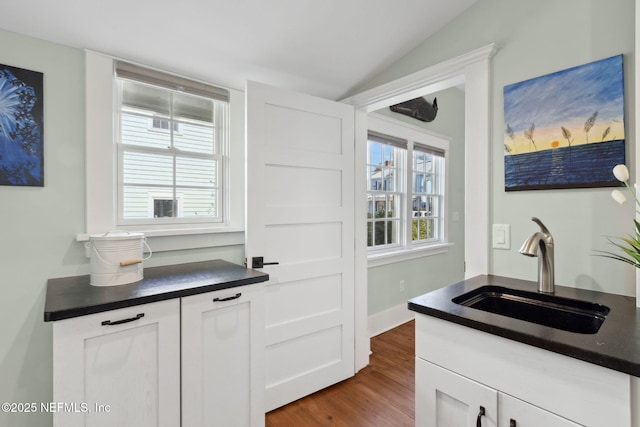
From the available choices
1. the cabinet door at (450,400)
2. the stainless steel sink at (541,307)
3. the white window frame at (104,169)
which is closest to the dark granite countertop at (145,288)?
the white window frame at (104,169)

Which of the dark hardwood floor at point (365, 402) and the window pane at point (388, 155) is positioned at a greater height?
the window pane at point (388, 155)

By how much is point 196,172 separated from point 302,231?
2.72 ft

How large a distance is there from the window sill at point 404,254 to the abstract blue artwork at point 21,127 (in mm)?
2517

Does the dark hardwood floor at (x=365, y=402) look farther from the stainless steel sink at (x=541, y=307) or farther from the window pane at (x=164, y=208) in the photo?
the window pane at (x=164, y=208)

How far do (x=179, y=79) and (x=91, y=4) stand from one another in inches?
21.9

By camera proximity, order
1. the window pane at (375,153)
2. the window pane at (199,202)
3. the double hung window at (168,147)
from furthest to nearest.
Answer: the window pane at (375,153) → the window pane at (199,202) → the double hung window at (168,147)

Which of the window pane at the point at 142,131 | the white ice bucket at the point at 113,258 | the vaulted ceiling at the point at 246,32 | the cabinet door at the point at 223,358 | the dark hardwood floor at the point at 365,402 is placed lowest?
the dark hardwood floor at the point at 365,402

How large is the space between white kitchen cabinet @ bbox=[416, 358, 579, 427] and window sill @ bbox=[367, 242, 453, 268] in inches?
72.8

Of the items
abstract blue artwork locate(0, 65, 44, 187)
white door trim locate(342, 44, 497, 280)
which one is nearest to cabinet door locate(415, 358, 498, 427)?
white door trim locate(342, 44, 497, 280)

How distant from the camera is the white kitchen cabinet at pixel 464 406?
3.08ft

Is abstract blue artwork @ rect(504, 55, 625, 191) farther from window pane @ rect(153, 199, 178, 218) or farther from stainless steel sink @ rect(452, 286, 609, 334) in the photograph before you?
window pane @ rect(153, 199, 178, 218)

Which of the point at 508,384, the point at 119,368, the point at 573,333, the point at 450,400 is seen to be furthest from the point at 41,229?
the point at 573,333

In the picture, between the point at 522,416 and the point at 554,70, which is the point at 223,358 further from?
the point at 554,70

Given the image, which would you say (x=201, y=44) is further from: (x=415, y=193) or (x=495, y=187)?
(x=415, y=193)
